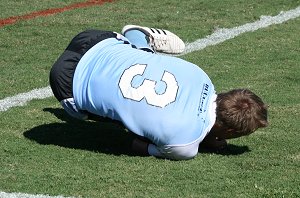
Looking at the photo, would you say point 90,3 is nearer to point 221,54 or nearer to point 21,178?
point 221,54

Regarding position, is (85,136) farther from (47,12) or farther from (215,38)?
(47,12)

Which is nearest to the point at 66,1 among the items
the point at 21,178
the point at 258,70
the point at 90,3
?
the point at 90,3

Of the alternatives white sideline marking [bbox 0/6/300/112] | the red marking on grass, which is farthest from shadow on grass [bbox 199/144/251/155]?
the red marking on grass

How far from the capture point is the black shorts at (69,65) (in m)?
6.29

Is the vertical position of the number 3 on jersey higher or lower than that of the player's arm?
higher

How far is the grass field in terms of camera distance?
561 centimetres

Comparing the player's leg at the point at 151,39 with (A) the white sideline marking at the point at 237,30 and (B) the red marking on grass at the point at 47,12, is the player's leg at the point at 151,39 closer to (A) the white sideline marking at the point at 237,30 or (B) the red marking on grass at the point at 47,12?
(A) the white sideline marking at the point at 237,30

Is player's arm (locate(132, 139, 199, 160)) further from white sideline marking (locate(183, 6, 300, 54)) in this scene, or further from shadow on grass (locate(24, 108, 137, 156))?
white sideline marking (locate(183, 6, 300, 54))

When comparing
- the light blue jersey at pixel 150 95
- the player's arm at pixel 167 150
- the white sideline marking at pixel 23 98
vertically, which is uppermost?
the light blue jersey at pixel 150 95

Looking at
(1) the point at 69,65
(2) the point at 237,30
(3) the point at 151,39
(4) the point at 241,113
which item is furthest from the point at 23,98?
(2) the point at 237,30

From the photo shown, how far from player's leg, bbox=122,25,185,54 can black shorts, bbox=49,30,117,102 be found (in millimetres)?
421

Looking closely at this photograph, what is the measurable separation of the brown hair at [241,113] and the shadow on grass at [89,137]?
0.42 m

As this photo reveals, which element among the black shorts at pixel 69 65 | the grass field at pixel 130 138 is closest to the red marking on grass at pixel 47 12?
the grass field at pixel 130 138

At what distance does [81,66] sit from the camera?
6.26 m
